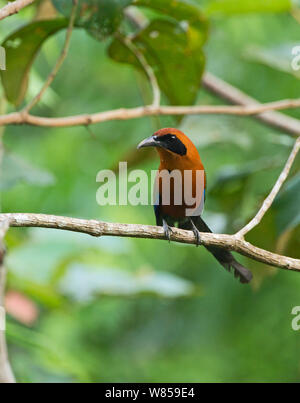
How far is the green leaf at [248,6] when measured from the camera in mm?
3725

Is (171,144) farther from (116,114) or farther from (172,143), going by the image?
(116,114)

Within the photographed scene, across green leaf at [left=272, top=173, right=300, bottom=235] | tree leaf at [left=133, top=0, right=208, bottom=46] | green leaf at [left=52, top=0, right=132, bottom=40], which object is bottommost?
green leaf at [left=272, top=173, right=300, bottom=235]

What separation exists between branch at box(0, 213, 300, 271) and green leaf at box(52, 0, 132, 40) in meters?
1.21

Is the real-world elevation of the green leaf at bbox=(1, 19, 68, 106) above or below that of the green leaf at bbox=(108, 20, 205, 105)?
below

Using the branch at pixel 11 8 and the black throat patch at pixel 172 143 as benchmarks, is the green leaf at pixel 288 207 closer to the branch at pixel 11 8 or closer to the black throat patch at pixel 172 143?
the black throat patch at pixel 172 143

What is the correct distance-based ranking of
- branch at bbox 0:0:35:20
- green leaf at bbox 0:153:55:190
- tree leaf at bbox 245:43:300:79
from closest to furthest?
branch at bbox 0:0:35:20, green leaf at bbox 0:153:55:190, tree leaf at bbox 245:43:300:79

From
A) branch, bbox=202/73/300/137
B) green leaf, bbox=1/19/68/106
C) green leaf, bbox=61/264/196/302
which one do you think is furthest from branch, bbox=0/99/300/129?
green leaf, bbox=61/264/196/302

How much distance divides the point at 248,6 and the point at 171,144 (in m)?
1.39

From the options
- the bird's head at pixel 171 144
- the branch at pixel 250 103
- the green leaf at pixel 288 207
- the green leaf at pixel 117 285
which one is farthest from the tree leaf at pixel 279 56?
the green leaf at pixel 117 285

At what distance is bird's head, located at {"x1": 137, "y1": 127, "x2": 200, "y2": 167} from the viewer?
2.91 m

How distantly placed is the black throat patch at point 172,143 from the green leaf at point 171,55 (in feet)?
2.27

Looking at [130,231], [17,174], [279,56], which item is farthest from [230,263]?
[279,56]

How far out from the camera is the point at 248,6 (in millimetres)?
3811

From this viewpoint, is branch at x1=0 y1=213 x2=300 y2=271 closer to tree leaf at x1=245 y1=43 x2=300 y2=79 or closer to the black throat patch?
the black throat patch
